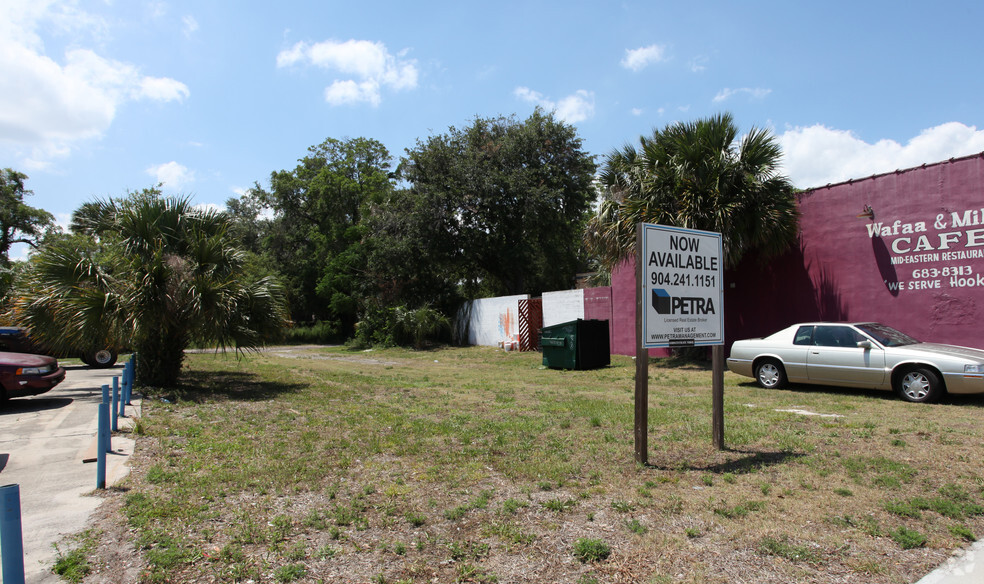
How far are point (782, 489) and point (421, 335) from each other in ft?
76.4

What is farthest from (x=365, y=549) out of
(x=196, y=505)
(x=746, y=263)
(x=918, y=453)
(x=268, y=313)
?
(x=746, y=263)

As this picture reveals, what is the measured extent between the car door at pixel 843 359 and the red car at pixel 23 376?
13595 mm

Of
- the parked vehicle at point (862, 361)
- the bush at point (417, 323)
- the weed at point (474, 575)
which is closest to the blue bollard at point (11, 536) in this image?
the weed at point (474, 575)

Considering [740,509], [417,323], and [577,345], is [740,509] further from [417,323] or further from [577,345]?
[417,323]

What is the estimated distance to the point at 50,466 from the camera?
6.29m

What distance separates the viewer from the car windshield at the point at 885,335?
1032 cm

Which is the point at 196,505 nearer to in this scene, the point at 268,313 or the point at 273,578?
the point at 273,578

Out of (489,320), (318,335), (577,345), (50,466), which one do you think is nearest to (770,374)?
(577,345)

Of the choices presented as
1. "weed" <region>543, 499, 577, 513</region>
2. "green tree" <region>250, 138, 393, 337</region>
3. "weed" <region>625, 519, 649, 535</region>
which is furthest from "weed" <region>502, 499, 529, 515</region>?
"green tree" <region>250, 138, 393, 337</region>

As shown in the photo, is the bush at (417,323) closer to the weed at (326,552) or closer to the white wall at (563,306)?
the white wall at (563,306)

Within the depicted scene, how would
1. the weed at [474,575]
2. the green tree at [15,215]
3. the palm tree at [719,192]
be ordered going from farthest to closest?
the green tree at [15,215]
the palm tree at [719,192]
the weed at [474,575]

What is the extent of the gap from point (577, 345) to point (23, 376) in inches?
476

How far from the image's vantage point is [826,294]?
14.8 meters

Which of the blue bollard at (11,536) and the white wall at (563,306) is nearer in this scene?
the blue bollard at (11,536)
